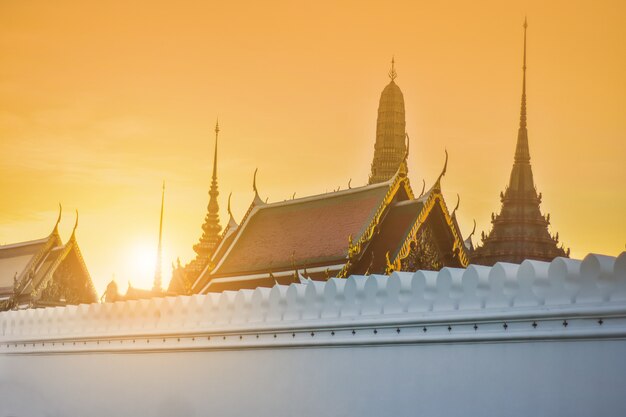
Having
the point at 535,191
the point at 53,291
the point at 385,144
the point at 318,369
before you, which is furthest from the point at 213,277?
the point at 385,144

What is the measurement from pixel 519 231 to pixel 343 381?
40285mm

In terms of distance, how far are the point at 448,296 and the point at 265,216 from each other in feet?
58.4

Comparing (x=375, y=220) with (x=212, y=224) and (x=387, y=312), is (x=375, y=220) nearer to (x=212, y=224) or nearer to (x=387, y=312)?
(x=387, y=312)

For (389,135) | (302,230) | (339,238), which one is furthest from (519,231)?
(339,238)

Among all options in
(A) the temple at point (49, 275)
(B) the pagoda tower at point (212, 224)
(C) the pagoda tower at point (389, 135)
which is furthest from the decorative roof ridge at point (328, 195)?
(C) the pagoda tower at point (389, 135)

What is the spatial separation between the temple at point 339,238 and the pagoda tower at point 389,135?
1472 inches

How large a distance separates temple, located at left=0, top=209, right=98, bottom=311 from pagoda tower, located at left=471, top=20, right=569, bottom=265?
18.5m

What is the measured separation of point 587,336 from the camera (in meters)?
6.95

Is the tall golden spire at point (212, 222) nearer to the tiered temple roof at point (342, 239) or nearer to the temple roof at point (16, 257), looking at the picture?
the temple roof at point (16, 257)

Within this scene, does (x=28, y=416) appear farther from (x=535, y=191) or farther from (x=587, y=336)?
(x=535, y=191)

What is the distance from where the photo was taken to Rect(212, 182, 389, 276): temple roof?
→ 2242 centimetres

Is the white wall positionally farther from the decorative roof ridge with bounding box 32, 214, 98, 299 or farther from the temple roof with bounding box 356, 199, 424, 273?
the decorative roof ridge with bounding box 32, 214, 98, 299

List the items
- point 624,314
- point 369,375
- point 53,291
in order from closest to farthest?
point 624,314, point 369,375, point 53,291

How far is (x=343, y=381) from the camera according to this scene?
880cm
